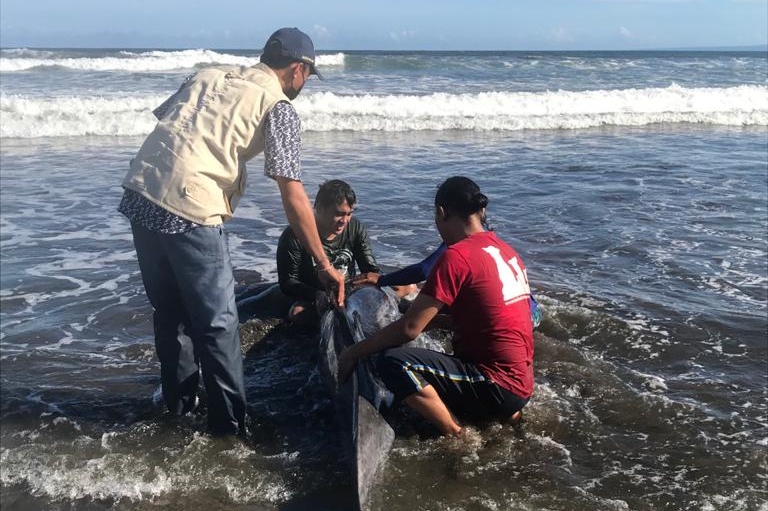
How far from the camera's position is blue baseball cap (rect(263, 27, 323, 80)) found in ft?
12.3

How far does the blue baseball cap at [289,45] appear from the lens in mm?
3756

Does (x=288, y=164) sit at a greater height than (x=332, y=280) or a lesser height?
greater

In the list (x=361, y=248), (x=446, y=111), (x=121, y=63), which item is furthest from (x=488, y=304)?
(x=121, y=63)

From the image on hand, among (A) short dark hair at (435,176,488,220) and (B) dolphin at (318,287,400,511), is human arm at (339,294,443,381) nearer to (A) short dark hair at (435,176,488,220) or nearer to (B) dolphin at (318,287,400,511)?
(B) dolphin at (318,287,400,511)

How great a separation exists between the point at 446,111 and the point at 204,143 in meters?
19.4

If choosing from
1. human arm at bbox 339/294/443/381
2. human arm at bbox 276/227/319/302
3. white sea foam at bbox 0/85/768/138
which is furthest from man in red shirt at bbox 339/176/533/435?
white sea foam at bbox 0/85/768/138

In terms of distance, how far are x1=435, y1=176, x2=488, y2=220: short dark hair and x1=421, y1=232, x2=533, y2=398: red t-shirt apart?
0.16 m

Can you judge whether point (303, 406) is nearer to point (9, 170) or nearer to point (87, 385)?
point (87, 385)

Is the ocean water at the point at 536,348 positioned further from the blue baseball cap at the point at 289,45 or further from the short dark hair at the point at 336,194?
the blue baseball cap at the point at 289,45

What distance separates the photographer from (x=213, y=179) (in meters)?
3.70

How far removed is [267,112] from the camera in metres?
3.63

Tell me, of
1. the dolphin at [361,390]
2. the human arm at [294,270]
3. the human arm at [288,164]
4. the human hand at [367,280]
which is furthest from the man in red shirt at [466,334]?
the human arm at [294,270]

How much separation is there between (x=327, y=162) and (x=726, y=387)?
1004 centimetres

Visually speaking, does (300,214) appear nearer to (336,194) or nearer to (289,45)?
(289,45)
